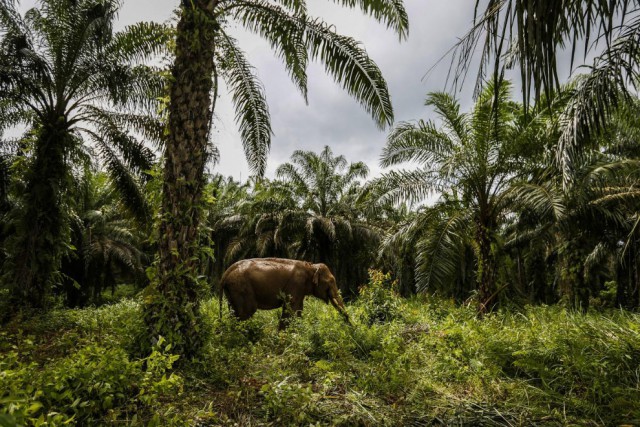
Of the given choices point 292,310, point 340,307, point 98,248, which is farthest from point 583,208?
point 98,248

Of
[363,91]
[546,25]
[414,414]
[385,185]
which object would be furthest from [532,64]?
[385,185]

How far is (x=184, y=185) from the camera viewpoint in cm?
441

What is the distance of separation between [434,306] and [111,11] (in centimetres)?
1029

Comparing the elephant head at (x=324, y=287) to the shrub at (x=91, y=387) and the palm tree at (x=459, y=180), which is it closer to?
the palm tree at (x=459, y=180)

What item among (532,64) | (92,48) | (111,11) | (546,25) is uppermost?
(111,11)

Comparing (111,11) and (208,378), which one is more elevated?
(111,11)

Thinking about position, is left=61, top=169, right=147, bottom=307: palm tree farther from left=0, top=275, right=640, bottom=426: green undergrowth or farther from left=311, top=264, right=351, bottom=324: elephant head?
left=0, top=275, right=640, bottom=426: green undergrowth

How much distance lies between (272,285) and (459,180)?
17.0 ft

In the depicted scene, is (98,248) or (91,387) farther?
(98,248)

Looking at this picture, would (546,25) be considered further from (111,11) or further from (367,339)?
(111,11)

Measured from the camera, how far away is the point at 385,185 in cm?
1016

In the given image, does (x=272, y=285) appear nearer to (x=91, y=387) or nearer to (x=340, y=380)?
(x=340, y=380)

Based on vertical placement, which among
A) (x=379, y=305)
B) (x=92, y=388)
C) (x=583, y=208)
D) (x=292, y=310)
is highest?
(x=583, y=208)

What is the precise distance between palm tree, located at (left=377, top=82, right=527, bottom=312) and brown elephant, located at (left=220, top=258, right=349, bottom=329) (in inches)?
95.7
